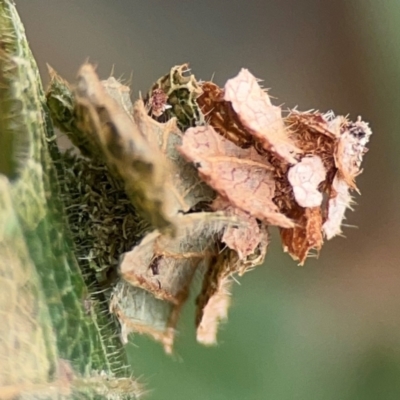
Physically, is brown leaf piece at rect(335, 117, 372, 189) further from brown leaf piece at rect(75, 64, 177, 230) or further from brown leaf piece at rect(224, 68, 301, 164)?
brown leaf piece at rect(75, 64, 177, 230)

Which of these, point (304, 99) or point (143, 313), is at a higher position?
point (304, 99)

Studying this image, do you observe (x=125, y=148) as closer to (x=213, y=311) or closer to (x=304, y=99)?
(x=213, y=311)

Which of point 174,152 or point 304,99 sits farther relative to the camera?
point 304,99

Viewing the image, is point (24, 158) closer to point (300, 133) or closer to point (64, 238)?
point (64, 238)

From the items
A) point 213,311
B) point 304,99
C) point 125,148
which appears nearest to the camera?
point 125,148

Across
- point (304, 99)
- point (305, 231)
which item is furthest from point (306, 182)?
point (304, 99)

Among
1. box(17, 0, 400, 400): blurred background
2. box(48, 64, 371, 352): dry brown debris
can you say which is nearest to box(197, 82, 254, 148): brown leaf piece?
box(48, 64, 371, 352): dry brown debris

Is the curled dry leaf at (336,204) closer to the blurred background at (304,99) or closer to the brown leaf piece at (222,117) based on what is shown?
A: the brown leaf piece at (222,117)
